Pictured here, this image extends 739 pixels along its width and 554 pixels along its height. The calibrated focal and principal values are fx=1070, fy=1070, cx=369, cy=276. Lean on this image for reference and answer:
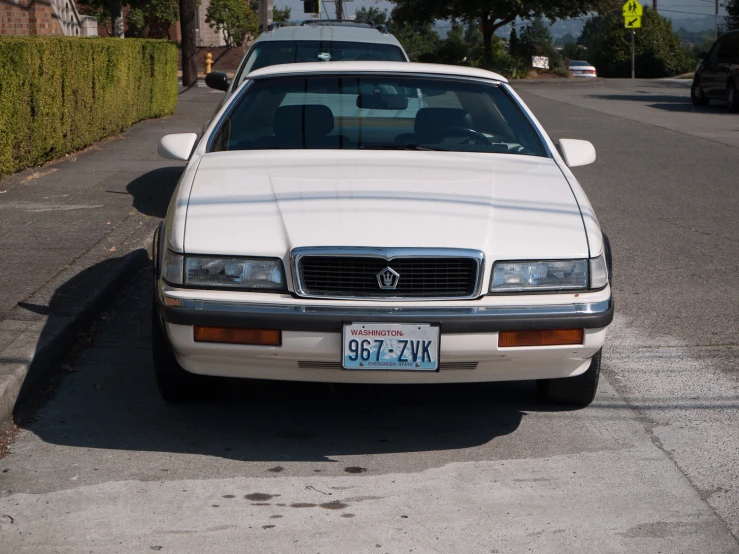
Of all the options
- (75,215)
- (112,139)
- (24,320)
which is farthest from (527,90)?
(24,320)

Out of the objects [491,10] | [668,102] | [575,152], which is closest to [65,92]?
[575,152]

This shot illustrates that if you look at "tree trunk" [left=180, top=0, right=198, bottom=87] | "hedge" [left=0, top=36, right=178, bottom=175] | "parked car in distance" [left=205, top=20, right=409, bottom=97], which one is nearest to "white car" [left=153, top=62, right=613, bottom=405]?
"parked car in distance" [left=205, top=20, right=409, bottom=97]

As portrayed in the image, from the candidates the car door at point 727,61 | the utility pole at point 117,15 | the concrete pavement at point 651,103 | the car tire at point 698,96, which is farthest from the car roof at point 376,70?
the utility pole at point 117,15

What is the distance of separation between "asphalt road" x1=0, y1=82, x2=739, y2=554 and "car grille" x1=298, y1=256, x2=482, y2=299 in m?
0.68

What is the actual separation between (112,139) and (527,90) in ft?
63.4

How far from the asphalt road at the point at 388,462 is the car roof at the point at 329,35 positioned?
16.2ft

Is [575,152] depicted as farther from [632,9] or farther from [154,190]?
[632,9]

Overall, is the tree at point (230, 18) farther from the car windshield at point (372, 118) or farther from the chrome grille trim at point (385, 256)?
the chrome grille trim at point (385, 256)

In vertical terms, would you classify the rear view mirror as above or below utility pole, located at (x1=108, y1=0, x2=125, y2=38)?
below

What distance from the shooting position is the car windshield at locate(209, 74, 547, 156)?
5359 millimetres

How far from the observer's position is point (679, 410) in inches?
184

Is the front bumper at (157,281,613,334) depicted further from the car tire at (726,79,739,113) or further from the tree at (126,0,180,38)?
the tree at (126,0,180,38)

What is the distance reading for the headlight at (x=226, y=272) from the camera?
13.0ft

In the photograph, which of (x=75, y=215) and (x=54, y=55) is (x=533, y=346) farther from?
(x=54, y=55)
